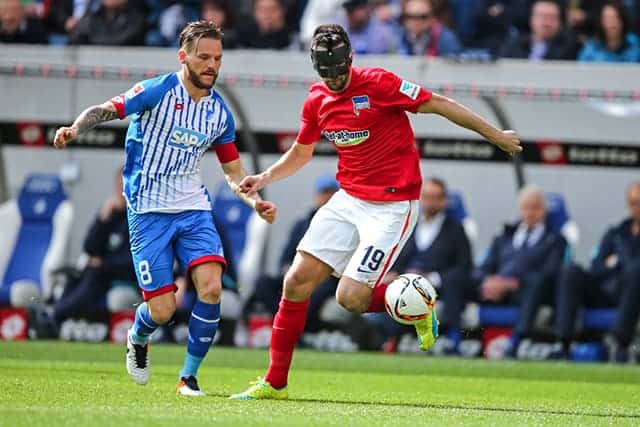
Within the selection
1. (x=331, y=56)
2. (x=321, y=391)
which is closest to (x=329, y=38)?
(x=331, y=56)

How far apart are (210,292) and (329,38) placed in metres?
1.69

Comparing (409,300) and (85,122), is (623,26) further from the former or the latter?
(85,122)

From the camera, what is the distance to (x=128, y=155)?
979 centimetres

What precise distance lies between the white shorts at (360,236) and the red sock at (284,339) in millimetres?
355

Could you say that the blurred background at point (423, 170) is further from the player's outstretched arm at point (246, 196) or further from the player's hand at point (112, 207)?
the player's outstretched arm at point (246, 196)

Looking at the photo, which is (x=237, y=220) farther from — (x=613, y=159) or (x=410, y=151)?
(x=410, y=151)

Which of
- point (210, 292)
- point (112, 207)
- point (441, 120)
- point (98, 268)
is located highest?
point (210, 292)

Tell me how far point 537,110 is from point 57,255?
5275 millimetres

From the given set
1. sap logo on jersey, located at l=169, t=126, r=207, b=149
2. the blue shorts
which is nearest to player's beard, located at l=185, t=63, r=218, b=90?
sap logo on jersey, located at l=169, t=126, r=207, b=149

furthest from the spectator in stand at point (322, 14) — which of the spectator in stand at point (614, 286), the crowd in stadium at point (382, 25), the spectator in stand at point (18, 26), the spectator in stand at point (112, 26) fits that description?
the spectator in stand at point (614, 286)

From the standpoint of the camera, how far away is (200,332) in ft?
31.6

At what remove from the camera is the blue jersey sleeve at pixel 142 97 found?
9.44 meters

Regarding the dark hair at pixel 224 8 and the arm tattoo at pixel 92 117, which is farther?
the dark hair at pixel 224 8

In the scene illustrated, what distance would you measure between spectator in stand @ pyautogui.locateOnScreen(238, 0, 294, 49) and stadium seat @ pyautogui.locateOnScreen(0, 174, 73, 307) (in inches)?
101
